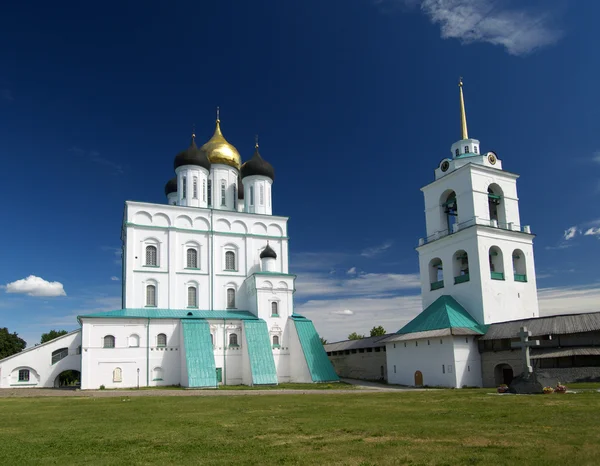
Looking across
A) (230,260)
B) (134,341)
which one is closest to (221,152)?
(230,260)

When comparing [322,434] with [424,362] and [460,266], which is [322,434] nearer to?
[424,362]

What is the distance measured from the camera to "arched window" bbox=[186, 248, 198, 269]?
37.5 m

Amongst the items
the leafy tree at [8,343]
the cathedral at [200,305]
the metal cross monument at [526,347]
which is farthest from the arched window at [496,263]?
the leafy tree at [8,343]

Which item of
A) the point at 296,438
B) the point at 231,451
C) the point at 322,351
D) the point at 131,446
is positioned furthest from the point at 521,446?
the point at 322,351

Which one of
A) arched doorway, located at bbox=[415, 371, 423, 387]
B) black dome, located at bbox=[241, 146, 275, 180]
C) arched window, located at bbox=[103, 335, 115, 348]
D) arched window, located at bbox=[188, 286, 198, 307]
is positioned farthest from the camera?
black dome, located at bbox=[241, 146, 275, 180]

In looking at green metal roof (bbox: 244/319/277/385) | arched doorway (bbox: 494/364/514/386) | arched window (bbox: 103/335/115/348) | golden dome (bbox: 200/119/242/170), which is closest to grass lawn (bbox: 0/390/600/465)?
arched doorway (bbox: 494/364/514/386)

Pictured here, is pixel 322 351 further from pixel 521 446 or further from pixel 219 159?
pixel 521 446

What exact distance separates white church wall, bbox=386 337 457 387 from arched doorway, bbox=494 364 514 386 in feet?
7.26

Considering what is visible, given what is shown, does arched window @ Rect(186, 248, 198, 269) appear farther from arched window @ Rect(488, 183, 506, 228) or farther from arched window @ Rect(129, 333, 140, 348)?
arched window @ Rect(488, 183, 506, 228)

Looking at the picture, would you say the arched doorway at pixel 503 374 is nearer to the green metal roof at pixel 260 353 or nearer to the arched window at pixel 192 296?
the green metal roof at pixel 260 353

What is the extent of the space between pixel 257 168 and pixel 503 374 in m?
23.2

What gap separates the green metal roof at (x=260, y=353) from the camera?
32.6 m

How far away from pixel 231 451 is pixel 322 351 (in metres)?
26.5

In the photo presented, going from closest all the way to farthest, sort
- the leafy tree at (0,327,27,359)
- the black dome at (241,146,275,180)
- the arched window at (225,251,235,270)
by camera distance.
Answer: the arched window at (225,251,235,270) → the black dome at (241,146,275,180) → the leafy tree at (0,327,27,359)
